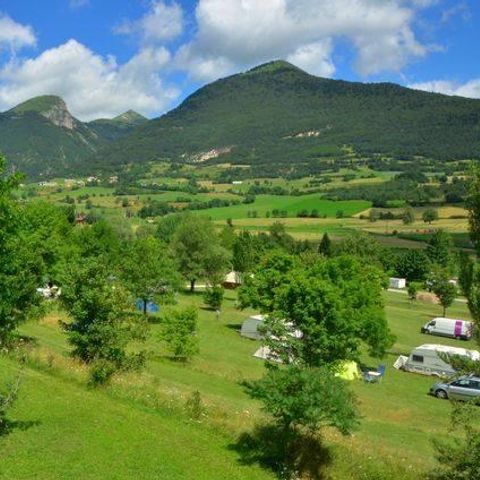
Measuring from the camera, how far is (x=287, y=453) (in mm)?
16547

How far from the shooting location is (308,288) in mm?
27250

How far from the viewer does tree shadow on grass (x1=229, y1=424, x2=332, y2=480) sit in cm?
1617

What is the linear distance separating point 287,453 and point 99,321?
862cm

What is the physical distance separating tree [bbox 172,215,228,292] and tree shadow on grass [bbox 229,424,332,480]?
4706 centimetres

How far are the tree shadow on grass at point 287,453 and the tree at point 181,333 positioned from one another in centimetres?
1562

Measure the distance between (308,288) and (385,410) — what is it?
7.25 meters

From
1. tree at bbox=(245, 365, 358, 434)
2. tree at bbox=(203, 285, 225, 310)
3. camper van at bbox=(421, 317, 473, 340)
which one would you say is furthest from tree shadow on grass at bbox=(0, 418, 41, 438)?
camper van at bbox=(421, 317, 473, 340)

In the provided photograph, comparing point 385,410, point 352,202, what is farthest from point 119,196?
point 385,410

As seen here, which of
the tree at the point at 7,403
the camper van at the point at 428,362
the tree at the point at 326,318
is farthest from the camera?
the camper van at the point at 428,362

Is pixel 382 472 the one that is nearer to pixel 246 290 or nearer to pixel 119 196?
pixel 246 290

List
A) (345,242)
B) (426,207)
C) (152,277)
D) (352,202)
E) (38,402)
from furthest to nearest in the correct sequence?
1. (352,202)
2. (426,207)
3. (345,242)
4. (152,277)
5. (38,402)

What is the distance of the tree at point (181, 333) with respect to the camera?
32.8 meters

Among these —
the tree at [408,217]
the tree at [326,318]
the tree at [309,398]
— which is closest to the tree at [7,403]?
the tree at [309,398]

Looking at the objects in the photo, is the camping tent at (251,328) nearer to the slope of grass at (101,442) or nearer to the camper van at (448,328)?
the camper van at (448,328)
